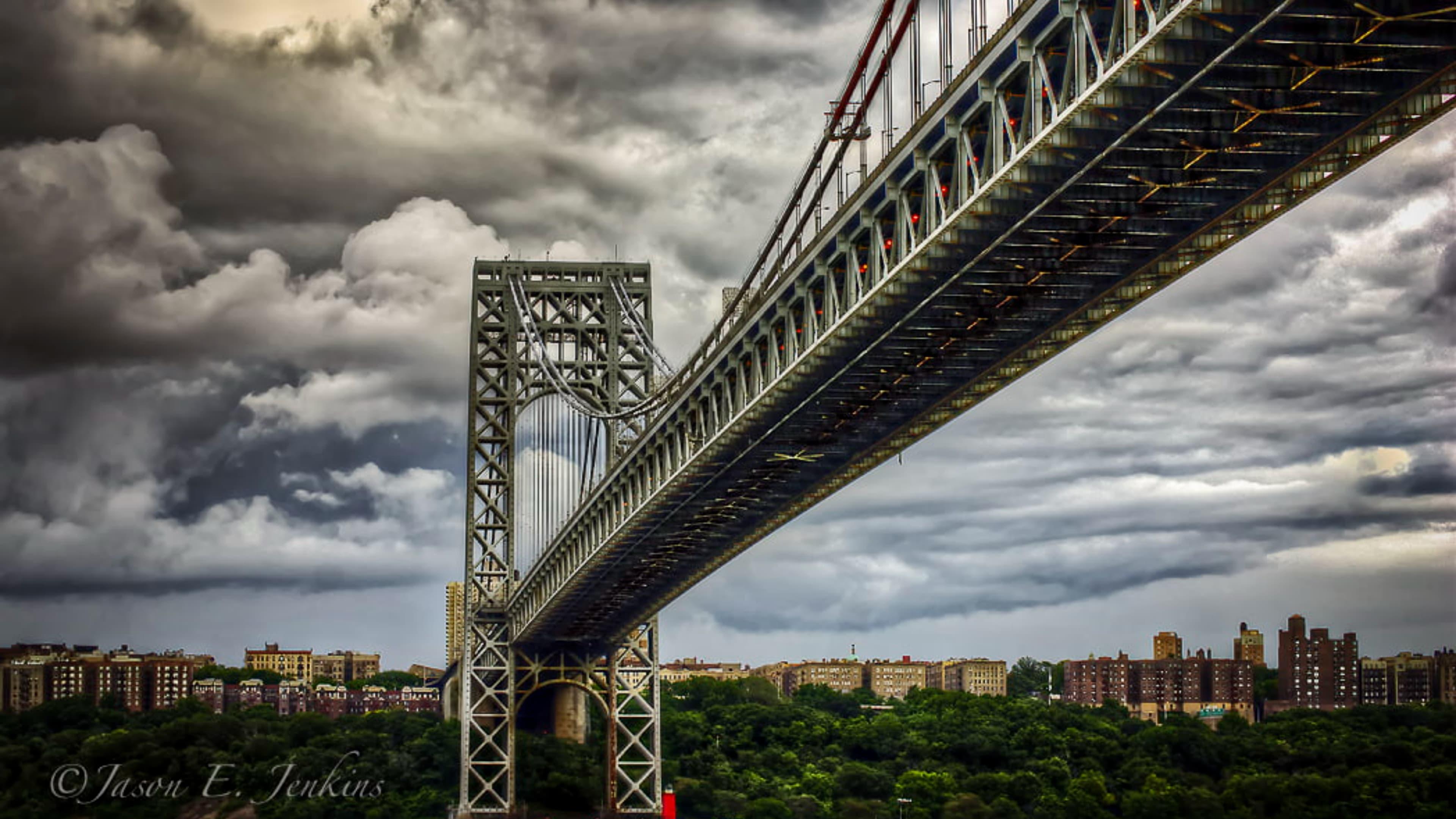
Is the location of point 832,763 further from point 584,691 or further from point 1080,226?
point 1080,226

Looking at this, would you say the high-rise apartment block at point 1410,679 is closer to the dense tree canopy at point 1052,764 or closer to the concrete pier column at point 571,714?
the dense tree canopy at point 1052,764

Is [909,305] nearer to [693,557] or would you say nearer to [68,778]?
[693,557]

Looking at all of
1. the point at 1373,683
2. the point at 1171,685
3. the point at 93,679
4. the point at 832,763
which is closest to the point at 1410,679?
the point at 1373,683

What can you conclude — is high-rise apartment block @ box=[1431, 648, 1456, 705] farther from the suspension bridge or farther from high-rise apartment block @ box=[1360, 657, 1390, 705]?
the suspension bridge

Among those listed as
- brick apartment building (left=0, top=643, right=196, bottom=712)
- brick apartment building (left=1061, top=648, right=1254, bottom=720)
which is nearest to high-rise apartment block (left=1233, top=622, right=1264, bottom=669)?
brick apartment building (left=1061, top=648, right=1254, bottom=720)

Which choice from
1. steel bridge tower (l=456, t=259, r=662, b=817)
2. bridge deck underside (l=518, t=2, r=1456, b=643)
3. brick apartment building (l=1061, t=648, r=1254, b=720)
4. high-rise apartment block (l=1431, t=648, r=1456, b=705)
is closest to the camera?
bridge deck underside (l=518, t=2, r=1456, b=643)

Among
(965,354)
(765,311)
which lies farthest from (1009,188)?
(765,311)

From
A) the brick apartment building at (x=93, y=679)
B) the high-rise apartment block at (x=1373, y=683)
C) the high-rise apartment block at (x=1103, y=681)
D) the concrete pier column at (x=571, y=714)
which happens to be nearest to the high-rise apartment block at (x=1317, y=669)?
the high-rise apartment block at (x=1373, y=683)
